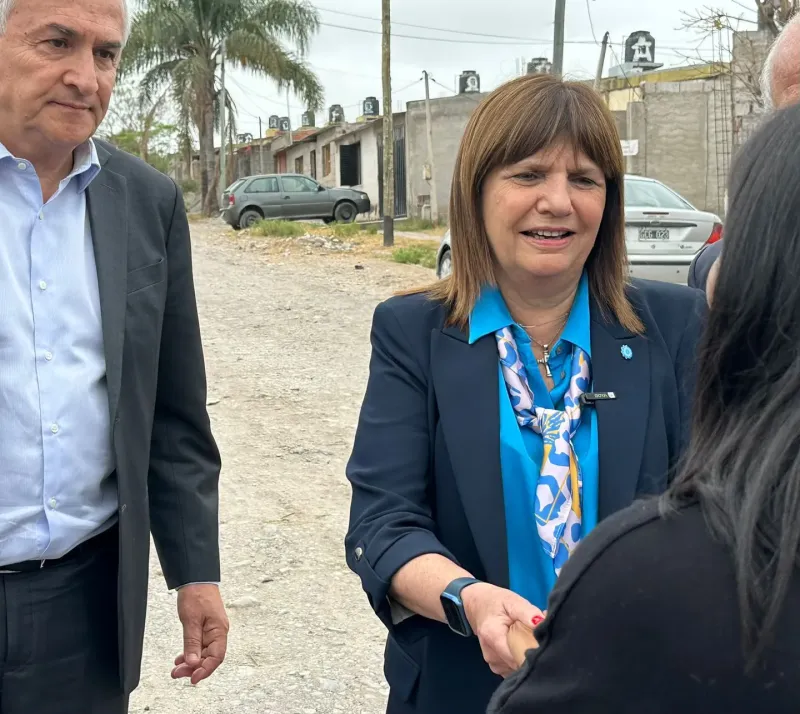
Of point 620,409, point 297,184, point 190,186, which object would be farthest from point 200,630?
point 190,186

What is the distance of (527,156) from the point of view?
77.9 inches

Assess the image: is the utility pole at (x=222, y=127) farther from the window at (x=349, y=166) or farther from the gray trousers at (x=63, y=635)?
the gray trousers at (x=63, y=635)

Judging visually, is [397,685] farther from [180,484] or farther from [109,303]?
[109,303]

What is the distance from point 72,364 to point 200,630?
768mm

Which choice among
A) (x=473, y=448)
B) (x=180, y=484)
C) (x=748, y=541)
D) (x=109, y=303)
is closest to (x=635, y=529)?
(x=748, y=541)

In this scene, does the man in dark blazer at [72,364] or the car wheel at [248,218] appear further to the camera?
the car wheel at [248,218]

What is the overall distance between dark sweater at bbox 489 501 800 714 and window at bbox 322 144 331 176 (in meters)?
40.5

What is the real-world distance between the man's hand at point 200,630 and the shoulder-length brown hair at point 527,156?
93cm

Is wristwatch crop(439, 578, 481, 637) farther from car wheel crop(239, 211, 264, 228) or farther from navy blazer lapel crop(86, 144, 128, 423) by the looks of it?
car wheel crop(239, 211, 264, 228)

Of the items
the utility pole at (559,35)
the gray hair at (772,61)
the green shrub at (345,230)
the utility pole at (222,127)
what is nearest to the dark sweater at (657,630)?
the gray hair at (772,61)

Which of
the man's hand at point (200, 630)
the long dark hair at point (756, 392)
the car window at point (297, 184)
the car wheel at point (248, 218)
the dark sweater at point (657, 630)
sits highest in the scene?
the car window at point (297, 184)

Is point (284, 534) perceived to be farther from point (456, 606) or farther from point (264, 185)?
point (264, 185)

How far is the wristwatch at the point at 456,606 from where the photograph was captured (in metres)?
1.66

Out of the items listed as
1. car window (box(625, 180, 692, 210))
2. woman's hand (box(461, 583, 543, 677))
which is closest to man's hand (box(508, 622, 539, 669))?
woman's hand (box(461, 583, 543, 677))
